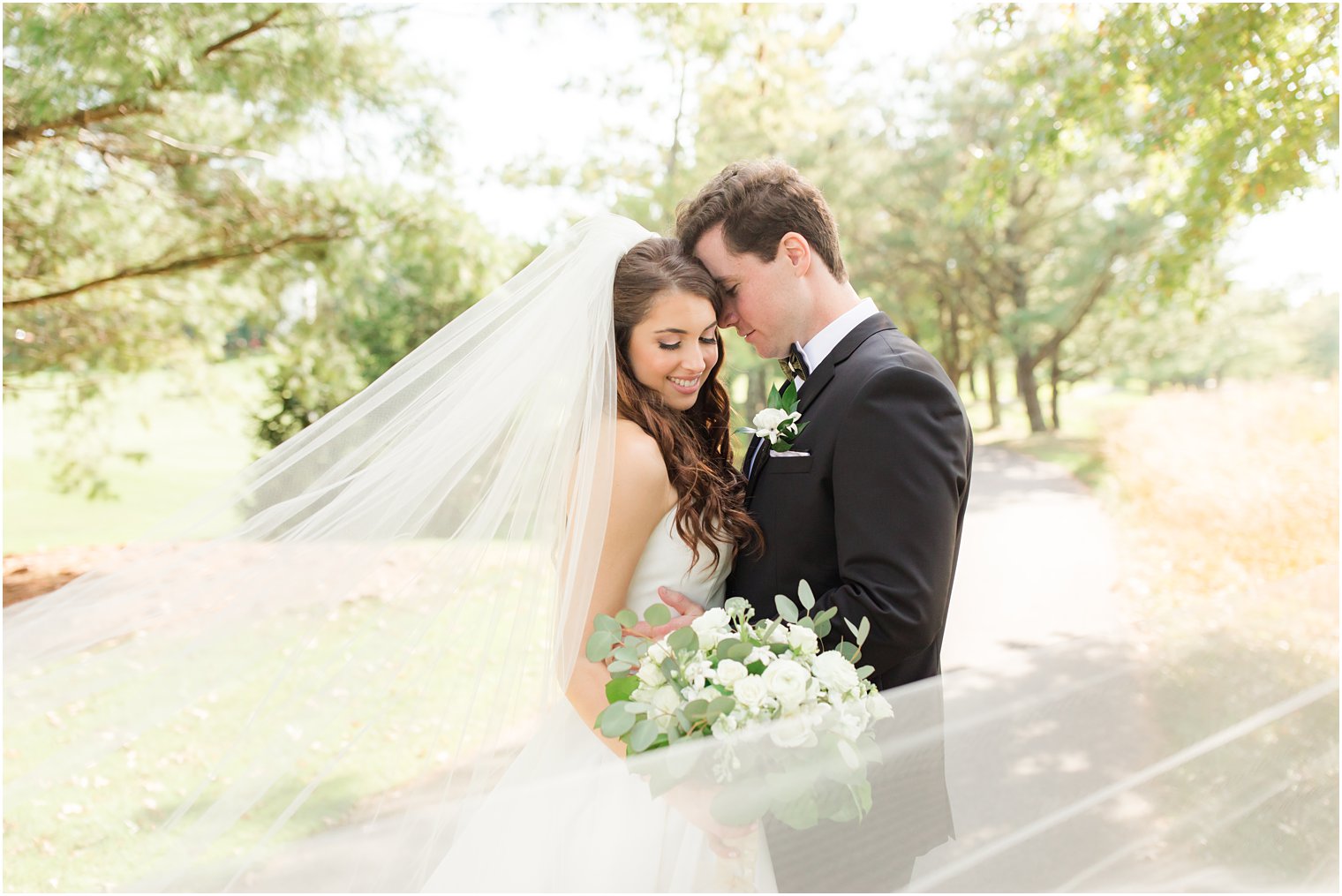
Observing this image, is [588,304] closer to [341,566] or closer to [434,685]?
[341,566]

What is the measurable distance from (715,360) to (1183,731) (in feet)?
5.10

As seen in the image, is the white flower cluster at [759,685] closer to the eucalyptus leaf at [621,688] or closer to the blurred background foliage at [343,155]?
the eucalyptus leaf at [621,688]

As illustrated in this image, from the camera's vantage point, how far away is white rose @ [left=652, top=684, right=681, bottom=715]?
1.77 m

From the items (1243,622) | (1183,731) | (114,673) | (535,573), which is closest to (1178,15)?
(1243,622)

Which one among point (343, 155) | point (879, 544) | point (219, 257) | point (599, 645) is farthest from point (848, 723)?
point (219, 257)

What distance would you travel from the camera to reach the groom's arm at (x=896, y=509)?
1.98 m

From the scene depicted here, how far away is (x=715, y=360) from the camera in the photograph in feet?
8.70

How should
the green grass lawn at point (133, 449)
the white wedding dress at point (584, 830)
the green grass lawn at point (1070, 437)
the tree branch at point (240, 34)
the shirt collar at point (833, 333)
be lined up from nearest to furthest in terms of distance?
1. the white wedding dress at point (584, 830)
2. the shirt collar at point (833, 333)
3. the tree branch at point (240, 34)
4. the green grass lawn at point (133, 449)
5. the green grass lawn at point (1070, 437)

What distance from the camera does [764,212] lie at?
2.43m

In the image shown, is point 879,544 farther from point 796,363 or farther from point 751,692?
point 796,363

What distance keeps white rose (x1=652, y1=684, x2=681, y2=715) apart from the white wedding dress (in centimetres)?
57

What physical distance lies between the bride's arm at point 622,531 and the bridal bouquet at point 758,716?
42cm

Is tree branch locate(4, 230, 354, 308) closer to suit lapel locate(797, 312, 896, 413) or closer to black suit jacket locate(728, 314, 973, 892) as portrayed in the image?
suit lapel locate(797, 312, 896, 413)

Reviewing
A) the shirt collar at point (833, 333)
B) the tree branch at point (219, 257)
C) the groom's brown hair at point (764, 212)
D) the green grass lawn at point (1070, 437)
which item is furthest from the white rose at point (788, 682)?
the green grass lawn at point (1070, 437)
